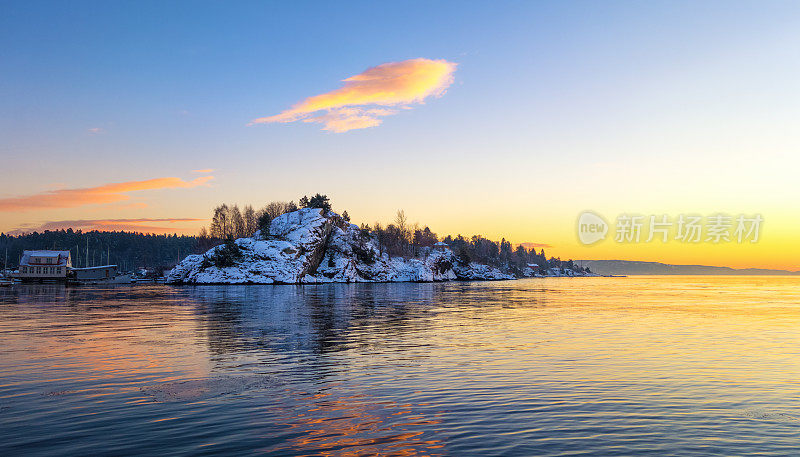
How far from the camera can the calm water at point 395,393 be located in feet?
38.5

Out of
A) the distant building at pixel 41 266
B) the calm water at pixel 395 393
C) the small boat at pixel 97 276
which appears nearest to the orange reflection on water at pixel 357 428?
the calm water at pixel 395 393

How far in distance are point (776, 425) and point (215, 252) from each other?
17025 cm

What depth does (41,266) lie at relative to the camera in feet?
496

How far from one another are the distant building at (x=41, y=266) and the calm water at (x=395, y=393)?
5646 inches

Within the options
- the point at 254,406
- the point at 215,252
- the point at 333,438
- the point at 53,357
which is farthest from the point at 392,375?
the point at 215,252

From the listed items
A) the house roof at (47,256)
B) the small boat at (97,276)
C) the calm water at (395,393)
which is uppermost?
the house roof at (47,256)

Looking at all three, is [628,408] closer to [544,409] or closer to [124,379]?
[544,409]

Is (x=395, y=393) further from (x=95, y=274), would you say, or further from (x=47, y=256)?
(x=95, y=274)

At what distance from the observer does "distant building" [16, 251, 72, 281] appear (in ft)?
493

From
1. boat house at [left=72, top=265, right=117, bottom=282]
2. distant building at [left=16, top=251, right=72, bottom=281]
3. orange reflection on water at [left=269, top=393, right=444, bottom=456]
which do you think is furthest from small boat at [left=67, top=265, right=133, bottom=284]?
orange reflection on water at [left=269, top=393, right=444, bottom=456]

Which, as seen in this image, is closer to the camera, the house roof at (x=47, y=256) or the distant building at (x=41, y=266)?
the distant building at (x=41, y=266)

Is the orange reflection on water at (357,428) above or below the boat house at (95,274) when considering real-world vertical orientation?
above

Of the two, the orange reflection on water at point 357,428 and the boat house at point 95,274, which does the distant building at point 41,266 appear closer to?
the boat house at point 95,274

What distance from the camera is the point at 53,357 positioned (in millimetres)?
23234
